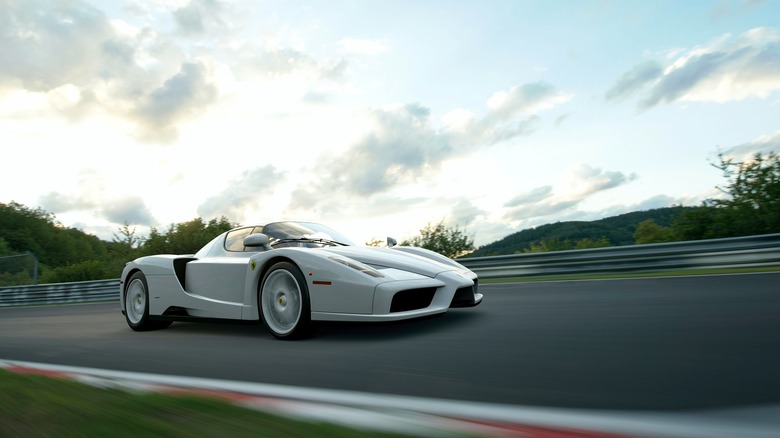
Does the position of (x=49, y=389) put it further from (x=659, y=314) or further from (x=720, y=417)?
(x=659, y=314)

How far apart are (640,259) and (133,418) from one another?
8.94 metres

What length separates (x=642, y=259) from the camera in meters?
9.97

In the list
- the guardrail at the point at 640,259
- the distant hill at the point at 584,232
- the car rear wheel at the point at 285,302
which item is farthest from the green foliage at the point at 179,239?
the car rear wheel at the point at 285,302

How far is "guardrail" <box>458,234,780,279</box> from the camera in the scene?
9.18 meters

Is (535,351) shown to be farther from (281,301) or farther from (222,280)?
(222,280)

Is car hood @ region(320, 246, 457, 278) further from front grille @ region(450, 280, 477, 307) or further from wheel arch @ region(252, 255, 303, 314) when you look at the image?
wheel arch @ region(252, 255, 303, 314)

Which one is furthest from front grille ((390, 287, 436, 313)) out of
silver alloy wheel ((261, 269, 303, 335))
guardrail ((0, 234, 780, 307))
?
guardrail ((0, 234, 780, 307))

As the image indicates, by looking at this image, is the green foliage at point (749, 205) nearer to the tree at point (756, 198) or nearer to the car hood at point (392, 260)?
the tree at point (756, 198)

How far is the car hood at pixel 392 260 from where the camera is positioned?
18.2 ft

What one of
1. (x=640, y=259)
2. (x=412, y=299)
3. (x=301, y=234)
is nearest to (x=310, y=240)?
(x=301, y=234)

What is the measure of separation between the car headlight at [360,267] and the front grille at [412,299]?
0.79 feet

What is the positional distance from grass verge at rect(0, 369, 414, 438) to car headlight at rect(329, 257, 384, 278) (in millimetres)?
2218

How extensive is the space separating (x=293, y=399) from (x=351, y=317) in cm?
194

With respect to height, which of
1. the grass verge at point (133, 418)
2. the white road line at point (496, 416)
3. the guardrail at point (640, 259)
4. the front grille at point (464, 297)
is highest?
the guardrail at point (640, 259)
